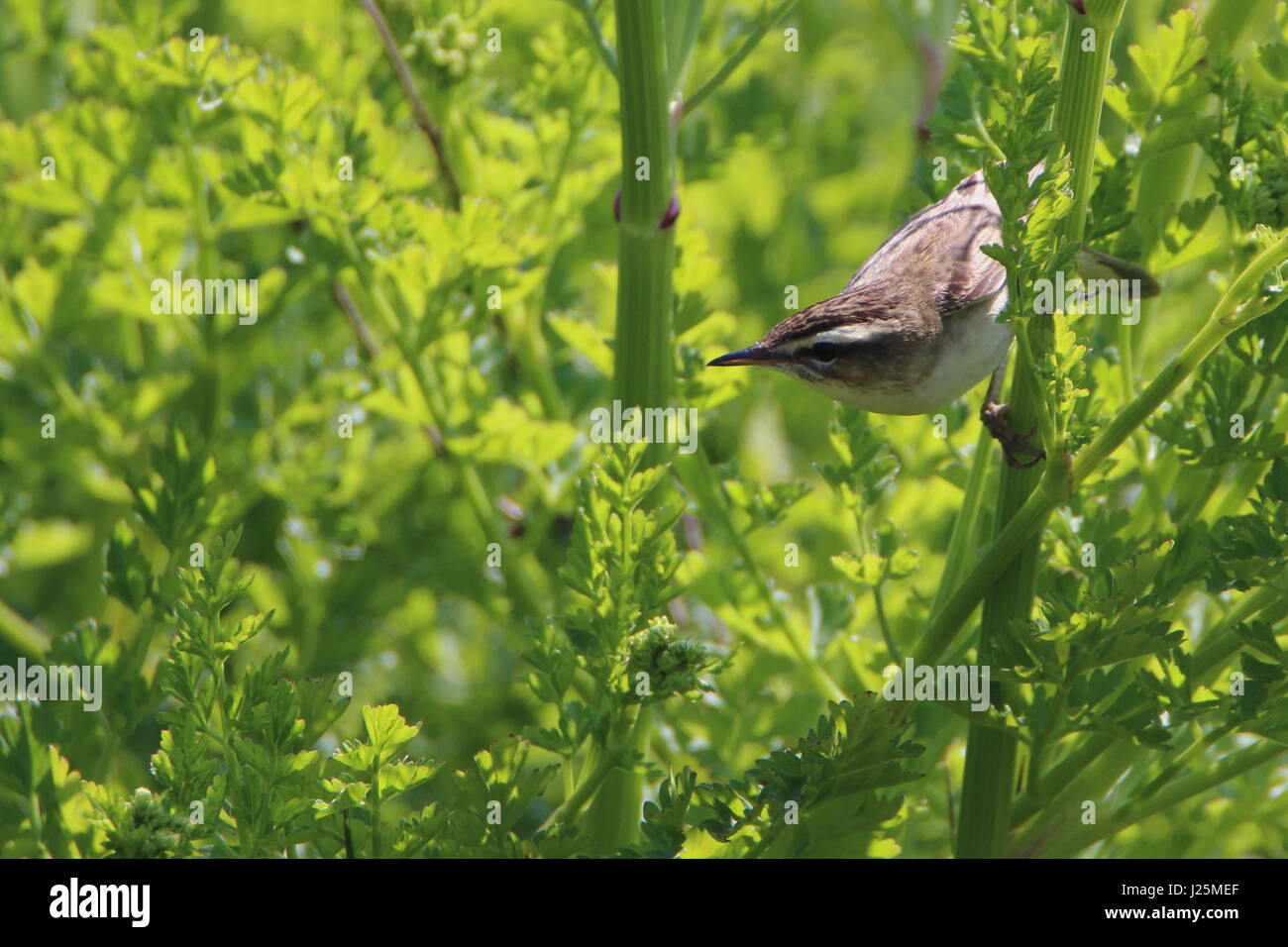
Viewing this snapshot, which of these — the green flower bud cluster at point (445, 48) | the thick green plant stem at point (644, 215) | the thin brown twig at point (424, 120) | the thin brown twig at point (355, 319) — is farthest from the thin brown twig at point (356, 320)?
the thick green plant stem at point (644, 215)

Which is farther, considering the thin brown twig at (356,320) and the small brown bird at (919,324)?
the thin brown twig at (356,320)

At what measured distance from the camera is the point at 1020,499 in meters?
1.31

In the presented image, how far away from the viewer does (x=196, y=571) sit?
1.31 meters

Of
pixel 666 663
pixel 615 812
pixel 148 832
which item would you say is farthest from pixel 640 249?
pixel 148 832

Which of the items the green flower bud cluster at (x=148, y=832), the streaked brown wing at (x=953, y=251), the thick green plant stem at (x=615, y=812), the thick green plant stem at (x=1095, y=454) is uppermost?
the streaked brown wing at (x=953, y=251)

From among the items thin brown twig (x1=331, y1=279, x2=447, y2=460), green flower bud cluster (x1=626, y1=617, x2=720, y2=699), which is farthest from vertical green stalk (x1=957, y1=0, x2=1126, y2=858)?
thin brown twig (x1=331, y1=279, x2=447, y2=460)

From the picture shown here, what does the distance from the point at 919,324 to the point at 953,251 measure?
0.11 m

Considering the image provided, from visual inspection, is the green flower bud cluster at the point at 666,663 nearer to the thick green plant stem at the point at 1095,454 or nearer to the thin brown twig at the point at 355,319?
the thick green plant stem at the point at 1095,454

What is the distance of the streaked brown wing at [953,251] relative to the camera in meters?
1.52

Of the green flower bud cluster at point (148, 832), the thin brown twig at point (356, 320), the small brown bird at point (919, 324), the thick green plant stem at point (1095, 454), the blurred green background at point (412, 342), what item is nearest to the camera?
the thick green plant stem at point (1095, 454)

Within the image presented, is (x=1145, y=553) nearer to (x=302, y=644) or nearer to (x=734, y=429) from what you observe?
(x=734, y=429)

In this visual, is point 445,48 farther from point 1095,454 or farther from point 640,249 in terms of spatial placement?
point 1095,454

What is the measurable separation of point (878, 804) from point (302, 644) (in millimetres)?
1120

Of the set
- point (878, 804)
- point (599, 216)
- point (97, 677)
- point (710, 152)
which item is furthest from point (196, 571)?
point (599, 216)
